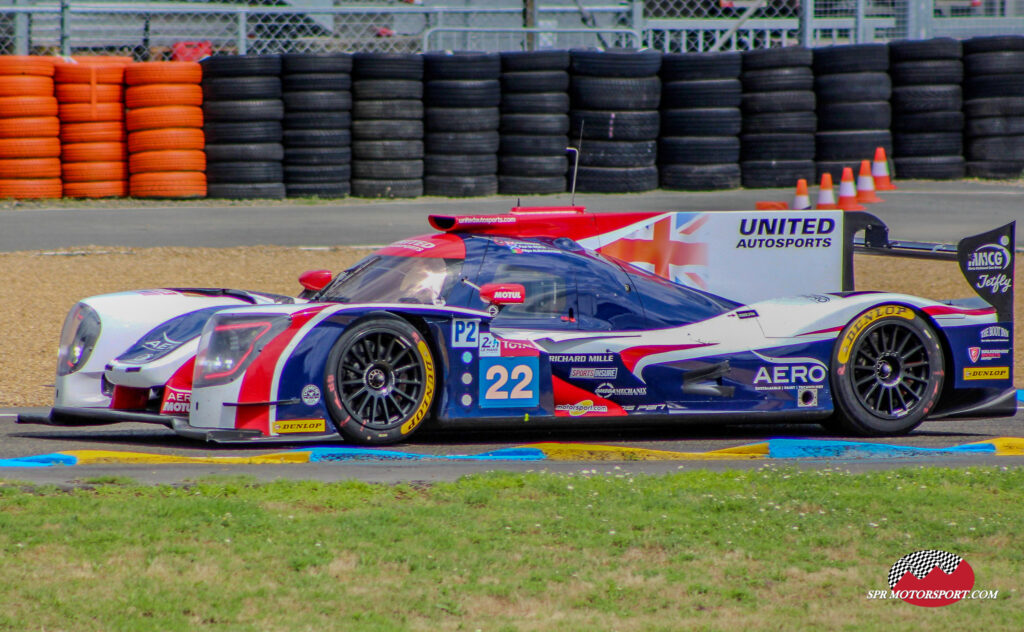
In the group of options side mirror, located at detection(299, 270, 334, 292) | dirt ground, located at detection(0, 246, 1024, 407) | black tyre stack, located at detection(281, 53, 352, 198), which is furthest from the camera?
black tyre stack, located at detection(281, 53, 352, 198)

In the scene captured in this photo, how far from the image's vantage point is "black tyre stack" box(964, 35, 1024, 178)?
17.4 meters

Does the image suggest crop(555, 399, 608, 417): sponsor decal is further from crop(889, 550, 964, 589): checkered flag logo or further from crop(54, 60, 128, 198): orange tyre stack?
crop(54, 60, 128, 198): orange tyre stack

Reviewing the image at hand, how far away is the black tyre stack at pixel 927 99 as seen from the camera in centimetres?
1744

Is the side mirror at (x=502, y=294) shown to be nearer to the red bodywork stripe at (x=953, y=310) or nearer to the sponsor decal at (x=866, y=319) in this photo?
the sponsor decal at (x=866, y=319)

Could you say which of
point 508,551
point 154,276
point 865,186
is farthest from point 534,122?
point 508,551

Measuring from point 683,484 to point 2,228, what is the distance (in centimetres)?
1162

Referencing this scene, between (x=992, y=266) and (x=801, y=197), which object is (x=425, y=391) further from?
(x=801, y=197)

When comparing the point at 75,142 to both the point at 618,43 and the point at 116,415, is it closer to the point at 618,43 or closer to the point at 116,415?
the point at 618,43

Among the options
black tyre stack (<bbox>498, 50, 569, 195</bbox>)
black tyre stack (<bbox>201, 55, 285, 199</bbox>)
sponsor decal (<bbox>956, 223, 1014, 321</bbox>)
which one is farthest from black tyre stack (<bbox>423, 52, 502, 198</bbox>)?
sponsor decal (<bbox>956, 223, 1014, 321</bbox>)

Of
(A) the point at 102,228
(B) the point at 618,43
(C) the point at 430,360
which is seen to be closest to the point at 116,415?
(C) the point at 430,360

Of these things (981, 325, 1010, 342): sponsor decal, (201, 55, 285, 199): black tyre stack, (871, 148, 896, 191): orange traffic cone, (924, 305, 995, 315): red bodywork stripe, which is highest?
(201, 55, 285, 199): black tyre stack

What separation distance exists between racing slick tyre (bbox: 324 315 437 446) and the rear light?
0.36 m

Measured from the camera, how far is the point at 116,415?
21.9 feet

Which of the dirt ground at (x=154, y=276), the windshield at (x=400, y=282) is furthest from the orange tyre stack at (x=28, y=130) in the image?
the windshield at (x=400, y=282)
